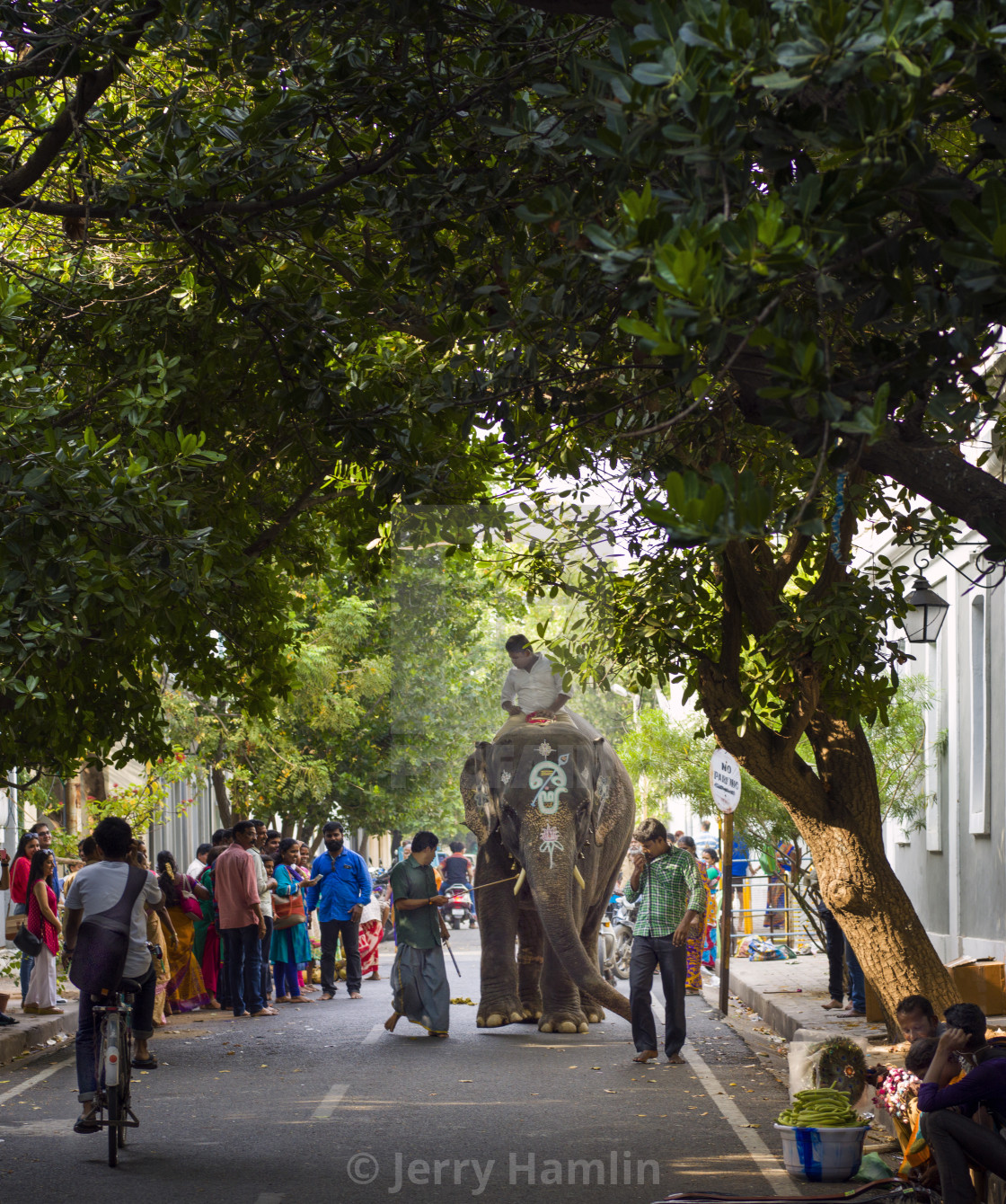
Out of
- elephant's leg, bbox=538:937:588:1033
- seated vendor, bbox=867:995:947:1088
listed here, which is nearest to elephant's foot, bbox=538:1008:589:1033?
elephant's leg, bbox=538:937:588:1033

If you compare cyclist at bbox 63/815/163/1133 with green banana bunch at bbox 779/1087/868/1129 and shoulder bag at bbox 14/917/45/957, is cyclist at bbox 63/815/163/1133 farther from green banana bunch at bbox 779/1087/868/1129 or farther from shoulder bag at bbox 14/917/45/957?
shoulder bag at bbox 14/917/45/957

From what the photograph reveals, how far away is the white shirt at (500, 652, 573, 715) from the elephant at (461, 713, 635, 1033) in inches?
24.2

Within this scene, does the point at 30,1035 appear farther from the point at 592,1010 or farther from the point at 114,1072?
the point at 114,1072

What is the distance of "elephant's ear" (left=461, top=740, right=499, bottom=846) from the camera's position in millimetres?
13883

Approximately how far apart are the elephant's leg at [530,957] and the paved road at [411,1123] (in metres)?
0.25

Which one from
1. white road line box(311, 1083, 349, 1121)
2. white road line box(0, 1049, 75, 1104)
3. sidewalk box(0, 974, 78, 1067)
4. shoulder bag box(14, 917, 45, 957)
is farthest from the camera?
shoulder bag box(14, 917, 45, 957)

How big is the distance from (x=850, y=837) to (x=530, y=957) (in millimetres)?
4558

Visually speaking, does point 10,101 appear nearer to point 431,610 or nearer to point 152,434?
point 152,434

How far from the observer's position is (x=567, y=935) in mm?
14039

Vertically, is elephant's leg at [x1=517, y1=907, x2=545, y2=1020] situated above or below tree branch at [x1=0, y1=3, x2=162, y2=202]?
below

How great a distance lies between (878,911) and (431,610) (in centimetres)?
409

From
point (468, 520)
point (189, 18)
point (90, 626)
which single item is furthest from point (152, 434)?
point (189, 18)

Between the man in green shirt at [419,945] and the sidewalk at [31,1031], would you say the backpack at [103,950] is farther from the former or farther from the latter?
the man in green shirt at [419,945]

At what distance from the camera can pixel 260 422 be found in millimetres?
12836
